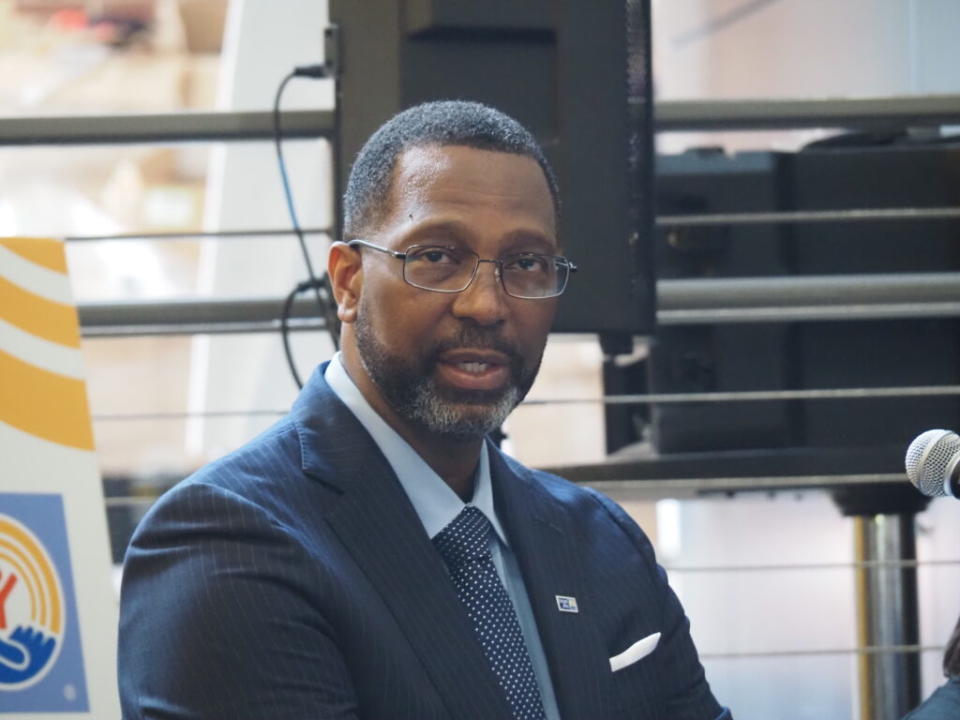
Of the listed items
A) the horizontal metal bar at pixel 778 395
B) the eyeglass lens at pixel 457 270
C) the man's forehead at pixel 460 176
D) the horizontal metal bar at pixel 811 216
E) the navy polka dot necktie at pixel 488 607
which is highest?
the man's forehead at pixel 460 176

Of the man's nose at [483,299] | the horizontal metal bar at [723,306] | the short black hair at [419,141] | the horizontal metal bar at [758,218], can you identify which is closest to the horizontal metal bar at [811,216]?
the horizontal metal bar at [758,218]

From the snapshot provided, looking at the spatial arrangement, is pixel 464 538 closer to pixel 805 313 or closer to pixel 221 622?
pixel 221 622

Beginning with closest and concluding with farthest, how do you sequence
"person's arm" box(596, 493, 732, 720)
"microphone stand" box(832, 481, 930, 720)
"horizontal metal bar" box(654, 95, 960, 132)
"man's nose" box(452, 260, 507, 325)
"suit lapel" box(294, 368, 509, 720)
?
1. "suit lapel" box(294, 368, 509, 720)
2. "man's nose" box(452, 260, 507, 325)
3. "person's arm" box(596, 493, 732, 720)
4. "horizontal metal bar" box(654, 95, 960, 132)
5. "microphone stand" box(832, 481, 930, 720)

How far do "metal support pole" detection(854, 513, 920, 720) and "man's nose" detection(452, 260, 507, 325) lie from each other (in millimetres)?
1337

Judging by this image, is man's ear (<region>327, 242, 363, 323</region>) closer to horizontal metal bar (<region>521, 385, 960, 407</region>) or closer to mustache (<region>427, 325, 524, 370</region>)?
mustache (<region>427, 325, 524, 370</region>)

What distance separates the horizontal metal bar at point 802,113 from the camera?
2.31 m

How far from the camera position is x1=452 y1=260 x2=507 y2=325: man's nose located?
1.43m

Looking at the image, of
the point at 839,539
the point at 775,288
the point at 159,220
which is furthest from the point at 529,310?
the point at 159,220

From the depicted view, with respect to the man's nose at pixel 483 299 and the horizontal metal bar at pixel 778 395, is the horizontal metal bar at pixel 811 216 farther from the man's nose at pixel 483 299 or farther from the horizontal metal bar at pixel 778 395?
the man's nose at pixel 483 299

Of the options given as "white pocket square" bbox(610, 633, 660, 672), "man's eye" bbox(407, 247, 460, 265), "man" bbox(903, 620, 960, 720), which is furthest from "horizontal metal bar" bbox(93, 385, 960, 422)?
"man" bbox(903, 620, 960, 720)

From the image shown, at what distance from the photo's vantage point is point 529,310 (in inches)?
58.2

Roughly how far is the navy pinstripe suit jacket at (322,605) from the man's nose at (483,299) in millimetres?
171

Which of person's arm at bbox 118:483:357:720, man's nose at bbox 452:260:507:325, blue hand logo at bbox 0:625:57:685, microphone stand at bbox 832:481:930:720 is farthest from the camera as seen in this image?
microphone stand at bbox 832:481:930:720

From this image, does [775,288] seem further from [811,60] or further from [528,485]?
[811,60]
